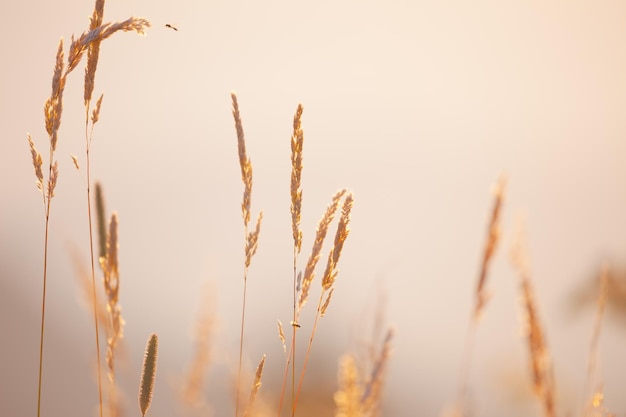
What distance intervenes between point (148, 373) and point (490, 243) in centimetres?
72

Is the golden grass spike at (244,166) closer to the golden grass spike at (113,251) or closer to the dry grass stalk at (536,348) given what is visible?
the golden grass spike at (113,251)

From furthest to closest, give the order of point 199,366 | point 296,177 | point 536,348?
1. point 199,366
2. point 296,177
3. point 536,348

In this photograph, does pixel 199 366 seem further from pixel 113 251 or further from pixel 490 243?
pixel 490 243

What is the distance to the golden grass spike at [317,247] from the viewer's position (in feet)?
5.24

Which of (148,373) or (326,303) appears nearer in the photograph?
(148,373)

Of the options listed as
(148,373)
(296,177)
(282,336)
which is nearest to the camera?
(148,373)

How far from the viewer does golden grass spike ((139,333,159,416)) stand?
54.6 inches

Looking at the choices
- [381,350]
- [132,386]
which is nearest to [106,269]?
[132,386]

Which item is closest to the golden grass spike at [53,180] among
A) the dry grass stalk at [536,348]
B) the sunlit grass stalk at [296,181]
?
the sunlit grass stalk at [296,181]

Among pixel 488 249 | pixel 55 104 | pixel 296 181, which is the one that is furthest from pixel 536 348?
pixel 55 104

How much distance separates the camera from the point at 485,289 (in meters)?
1.32

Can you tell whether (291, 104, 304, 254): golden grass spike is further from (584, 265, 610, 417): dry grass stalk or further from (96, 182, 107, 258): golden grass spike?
(584, 265, 610, 417): dry grass stalk

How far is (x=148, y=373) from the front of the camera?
4.70 feet

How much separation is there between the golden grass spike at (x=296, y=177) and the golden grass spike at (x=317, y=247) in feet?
0.17
